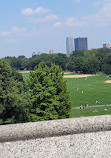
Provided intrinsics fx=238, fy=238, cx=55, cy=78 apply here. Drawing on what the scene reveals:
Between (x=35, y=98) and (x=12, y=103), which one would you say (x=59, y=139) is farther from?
(x=35, y=98)

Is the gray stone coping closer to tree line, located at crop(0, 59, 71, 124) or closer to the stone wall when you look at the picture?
the stone wall

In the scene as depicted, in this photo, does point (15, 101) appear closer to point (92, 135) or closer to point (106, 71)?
point (92, 135)

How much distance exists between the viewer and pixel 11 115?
26.2m

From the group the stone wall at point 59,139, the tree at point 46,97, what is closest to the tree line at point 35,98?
the tree at point 46,97

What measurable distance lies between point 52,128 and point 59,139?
0.76 feet

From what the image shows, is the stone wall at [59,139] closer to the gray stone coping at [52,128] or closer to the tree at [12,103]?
the gray stone coping at [52,128]

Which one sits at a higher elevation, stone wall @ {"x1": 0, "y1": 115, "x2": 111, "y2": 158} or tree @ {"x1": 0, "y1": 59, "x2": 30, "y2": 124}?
stone wall @ {"x1": 0, "y1": 115, "x2": 111, "y2": 158}

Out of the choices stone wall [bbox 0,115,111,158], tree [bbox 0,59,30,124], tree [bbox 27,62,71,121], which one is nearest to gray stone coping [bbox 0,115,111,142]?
stone wall [bbox 0,115,111,158]

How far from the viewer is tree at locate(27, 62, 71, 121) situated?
2712 centimetres

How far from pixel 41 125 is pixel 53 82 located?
25848 mm

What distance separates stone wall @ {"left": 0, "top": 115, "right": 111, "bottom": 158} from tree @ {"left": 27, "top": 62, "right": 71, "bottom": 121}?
22660 millimetres

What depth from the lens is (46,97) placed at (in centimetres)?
2770

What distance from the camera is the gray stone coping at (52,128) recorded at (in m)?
3.91

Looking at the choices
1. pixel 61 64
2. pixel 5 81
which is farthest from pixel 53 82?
pixel 61 64
